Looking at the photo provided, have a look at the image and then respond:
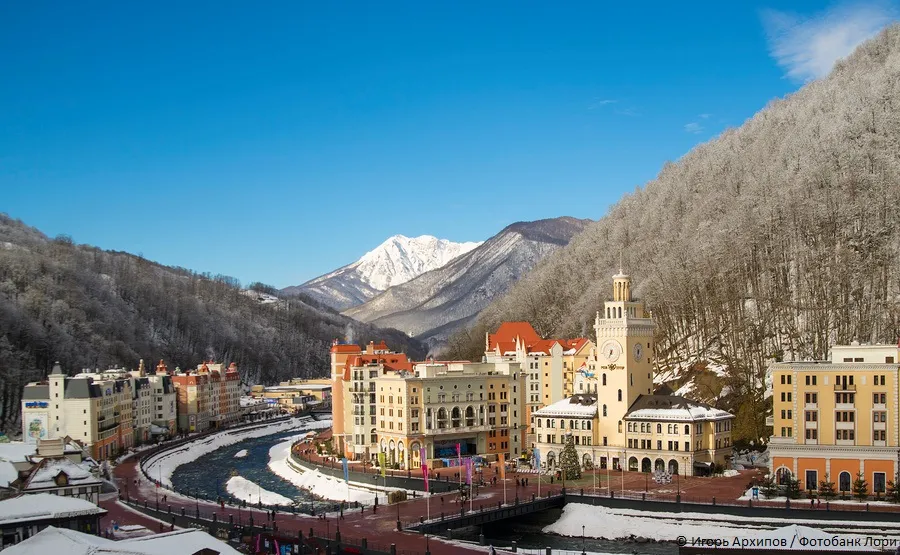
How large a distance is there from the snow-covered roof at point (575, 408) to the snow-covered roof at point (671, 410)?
4.23m

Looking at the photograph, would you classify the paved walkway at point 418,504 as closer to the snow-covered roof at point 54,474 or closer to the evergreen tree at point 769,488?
the evergreen tree at point 769,488

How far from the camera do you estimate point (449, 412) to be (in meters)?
95.2

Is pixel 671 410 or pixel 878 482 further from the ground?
pixel 671 410

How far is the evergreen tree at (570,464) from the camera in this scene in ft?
269

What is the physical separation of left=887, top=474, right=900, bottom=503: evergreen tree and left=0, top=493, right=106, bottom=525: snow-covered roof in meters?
50.2

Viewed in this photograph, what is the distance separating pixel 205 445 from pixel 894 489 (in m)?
89.4

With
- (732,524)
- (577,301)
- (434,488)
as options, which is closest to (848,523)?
(732,524)

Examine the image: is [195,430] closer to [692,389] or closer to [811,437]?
[692,389]

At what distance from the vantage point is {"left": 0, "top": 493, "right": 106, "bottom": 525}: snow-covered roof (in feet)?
177

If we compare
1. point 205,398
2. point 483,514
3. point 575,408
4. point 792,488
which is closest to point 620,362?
point 575,408

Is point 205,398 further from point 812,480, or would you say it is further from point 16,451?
point 812,480

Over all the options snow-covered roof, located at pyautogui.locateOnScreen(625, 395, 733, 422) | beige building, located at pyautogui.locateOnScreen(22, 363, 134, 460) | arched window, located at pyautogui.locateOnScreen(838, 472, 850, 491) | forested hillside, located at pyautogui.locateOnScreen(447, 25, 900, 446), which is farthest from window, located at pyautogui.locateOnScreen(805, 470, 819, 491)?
beige building, located at pyautogui.locateOnScreen(22, 363, 134, 460)

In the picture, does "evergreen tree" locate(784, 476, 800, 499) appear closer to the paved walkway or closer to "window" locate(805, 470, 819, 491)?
"window" locate(805, 470, 819, 491)

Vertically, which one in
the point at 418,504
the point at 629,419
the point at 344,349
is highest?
the point at 344,349
